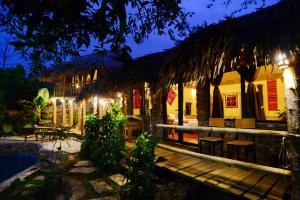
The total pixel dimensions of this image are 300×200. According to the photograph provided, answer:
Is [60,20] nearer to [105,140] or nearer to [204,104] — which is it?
[105,140]

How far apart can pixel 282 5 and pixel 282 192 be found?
3256mm

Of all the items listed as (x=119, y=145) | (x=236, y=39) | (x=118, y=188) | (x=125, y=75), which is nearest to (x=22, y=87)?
(x=125, y=75)

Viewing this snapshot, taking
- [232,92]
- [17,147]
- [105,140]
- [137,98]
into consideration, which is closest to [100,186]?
[105,140]

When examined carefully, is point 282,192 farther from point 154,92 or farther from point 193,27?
point 154,92

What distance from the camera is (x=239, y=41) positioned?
4078mm

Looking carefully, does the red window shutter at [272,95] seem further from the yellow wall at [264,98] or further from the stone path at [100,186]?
the stone path at [100,186]

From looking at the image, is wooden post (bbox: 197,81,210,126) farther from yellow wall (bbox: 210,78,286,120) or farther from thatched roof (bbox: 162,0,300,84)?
thatched roof (bbox: 162,0,300,84)

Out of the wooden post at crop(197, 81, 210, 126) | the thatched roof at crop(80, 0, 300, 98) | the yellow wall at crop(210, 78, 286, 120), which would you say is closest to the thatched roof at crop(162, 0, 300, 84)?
the thatched roof at crop(80, 0, 300, 98)

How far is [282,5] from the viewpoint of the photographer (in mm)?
3994

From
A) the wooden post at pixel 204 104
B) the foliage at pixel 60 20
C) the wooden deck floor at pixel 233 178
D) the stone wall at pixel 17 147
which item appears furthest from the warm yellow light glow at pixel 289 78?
the stone wall at pixel 17 147

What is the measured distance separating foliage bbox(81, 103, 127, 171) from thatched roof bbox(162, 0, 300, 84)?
2537mm

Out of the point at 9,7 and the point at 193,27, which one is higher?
the point at 193,27

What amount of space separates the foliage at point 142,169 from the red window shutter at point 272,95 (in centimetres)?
686

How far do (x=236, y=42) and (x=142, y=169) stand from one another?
3116mm
